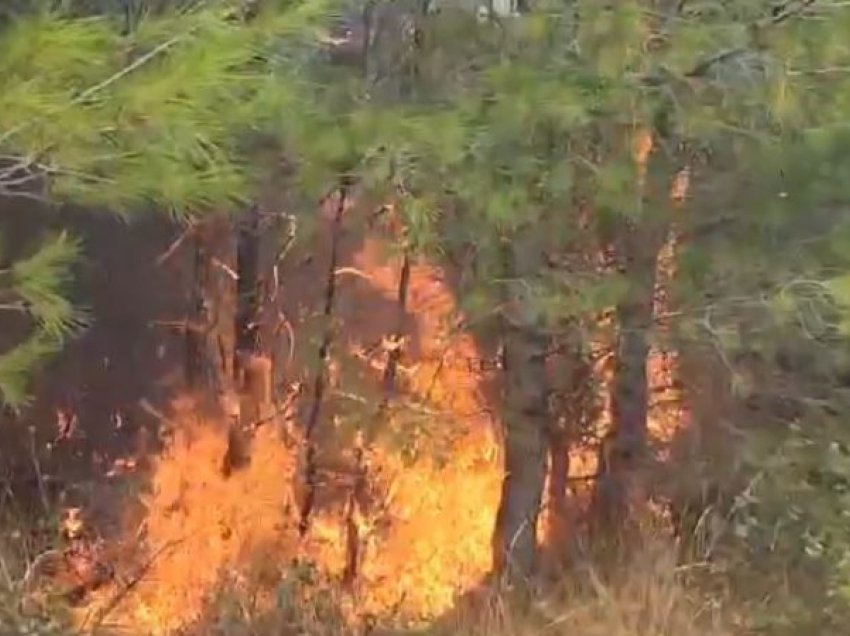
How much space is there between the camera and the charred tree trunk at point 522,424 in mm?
4277

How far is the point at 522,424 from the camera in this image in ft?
15.9

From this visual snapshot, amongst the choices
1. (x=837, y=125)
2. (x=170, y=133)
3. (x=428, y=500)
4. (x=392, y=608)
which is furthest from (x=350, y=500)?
(x=170, y=133)

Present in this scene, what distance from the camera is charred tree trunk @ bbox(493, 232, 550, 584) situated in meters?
4.28

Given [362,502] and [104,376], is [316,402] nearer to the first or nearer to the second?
[362,502]

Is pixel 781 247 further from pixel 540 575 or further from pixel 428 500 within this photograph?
pixel 428 500

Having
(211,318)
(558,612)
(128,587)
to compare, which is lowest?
(128,587)

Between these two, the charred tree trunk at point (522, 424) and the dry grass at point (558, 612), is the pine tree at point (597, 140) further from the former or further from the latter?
the dry grass at point (558, 612)

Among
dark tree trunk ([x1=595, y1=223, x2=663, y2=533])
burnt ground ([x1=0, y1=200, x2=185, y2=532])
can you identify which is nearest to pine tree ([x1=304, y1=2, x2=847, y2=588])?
dark tree trunk ([x1=595, y1=223, x2=663, y2=533])

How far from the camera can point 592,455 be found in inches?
204

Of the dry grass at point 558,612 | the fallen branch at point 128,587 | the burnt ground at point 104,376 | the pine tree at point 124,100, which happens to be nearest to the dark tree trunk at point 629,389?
the dry grass at point 558,612

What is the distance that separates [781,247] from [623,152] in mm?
563

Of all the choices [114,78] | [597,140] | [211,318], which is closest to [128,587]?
[211,318]

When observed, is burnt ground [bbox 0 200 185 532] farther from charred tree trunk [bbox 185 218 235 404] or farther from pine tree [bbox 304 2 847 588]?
pine tree [bbox 304 2 847 588]

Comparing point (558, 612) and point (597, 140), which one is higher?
point (597, 140)
